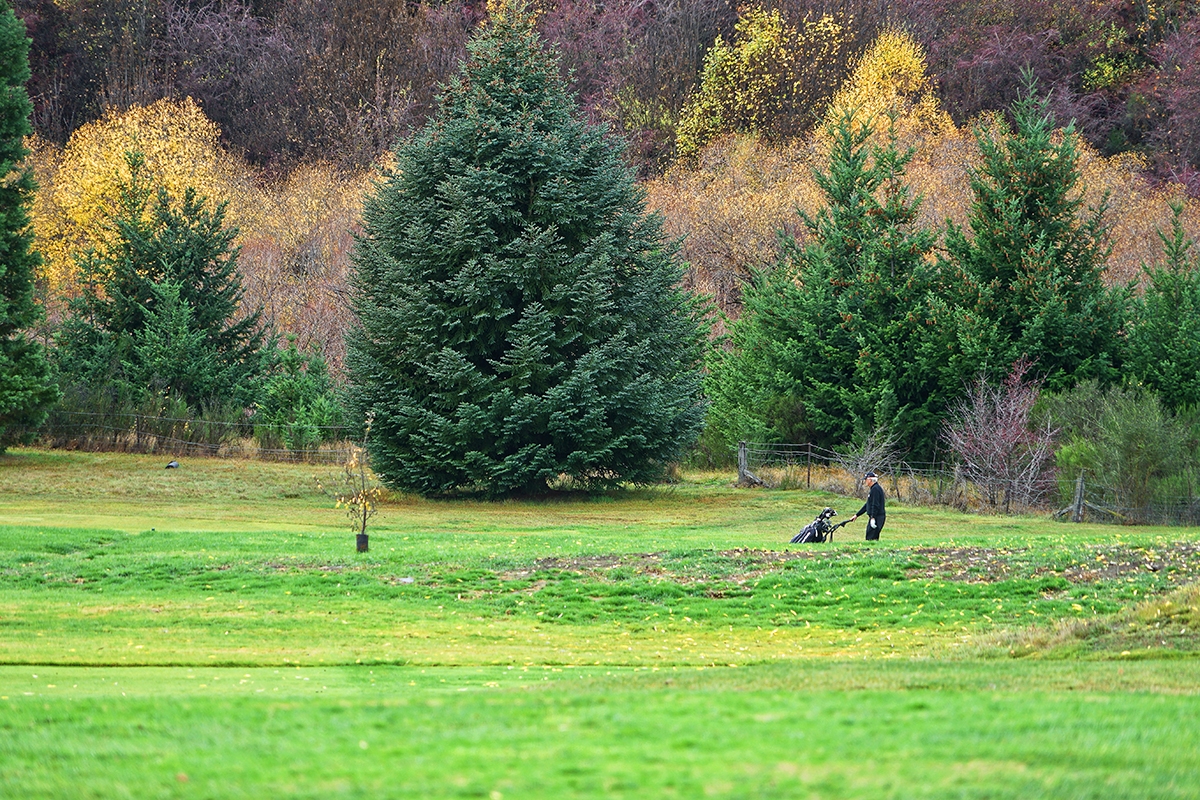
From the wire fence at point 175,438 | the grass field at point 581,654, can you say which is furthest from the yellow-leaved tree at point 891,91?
the grass field at point 581,654

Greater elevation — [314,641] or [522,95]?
[522,95]

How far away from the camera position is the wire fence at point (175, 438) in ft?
131

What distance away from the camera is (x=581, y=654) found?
14391 mm

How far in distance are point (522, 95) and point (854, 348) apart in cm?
1562

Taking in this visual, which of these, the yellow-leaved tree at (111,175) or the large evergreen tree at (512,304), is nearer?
the large evergreen tree at (512,304)

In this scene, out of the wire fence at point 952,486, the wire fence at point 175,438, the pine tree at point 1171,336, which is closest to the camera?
the wire fence at point 952,486

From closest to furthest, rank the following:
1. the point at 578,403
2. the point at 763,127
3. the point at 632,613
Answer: the point at 632,613, the point at 578,403, the point at 763,127

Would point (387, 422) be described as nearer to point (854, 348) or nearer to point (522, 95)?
point (522, 95)

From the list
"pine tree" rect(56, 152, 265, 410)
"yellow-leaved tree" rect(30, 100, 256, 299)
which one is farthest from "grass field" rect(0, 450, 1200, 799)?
"yellow-leaved tree" rect(30, 100, 256, 299)

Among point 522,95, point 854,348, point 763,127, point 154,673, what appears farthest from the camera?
Answer: point 763,127

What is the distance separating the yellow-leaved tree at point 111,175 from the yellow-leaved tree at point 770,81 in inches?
1148

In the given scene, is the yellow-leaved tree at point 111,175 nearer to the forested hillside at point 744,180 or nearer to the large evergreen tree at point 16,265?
the forested hillside at point 744,180

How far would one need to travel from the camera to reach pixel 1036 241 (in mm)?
40375

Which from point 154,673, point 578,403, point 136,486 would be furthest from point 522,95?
point 154,673
